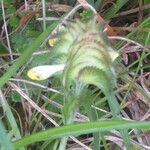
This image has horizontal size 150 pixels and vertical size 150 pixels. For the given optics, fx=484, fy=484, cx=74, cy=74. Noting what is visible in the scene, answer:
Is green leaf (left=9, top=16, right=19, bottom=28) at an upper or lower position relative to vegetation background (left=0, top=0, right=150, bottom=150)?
upper

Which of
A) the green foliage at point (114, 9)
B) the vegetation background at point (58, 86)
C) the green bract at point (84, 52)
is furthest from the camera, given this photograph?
the green foliage at point (114, 9)

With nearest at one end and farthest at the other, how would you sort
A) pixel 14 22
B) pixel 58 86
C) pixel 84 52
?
1. pixel 84 52
2. pixel 58 86
3. pixel 14 22

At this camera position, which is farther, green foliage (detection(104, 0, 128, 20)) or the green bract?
green foliage (detection(104, 0, 128, 20))

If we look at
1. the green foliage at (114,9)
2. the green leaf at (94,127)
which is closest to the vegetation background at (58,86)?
the green foliage at (114,9)

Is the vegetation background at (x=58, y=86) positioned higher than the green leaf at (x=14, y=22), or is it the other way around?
the green leaf at (x=14, y=22)

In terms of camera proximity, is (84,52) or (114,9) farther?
(114,9)

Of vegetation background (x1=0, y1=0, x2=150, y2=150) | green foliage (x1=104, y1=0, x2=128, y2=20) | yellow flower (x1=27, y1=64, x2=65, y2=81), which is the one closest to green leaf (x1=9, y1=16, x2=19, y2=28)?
vegetation background (x1=0, y1=0, x2=150, y2=150)

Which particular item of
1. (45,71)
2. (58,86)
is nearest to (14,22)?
(58,86)

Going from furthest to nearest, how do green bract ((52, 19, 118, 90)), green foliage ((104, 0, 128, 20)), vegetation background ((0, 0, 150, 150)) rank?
1. green foliage ((104, 0, 128, 20))
2. vegetation background ((0, 0, 150, 150))
3. green bract ((52, 19, 118, 90))

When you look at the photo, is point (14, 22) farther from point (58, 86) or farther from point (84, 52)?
point (84, 52)

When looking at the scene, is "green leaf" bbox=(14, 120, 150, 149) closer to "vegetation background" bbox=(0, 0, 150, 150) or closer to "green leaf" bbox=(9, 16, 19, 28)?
"vegetation background" bbox=(0, 0, 150, 150)

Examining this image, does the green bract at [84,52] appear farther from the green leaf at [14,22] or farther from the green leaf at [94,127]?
the green leaf at [14,22]

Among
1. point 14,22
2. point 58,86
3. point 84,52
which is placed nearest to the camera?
point 84,52

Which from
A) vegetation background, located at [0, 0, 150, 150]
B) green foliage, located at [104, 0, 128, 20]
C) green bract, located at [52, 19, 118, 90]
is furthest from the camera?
green foliage, located at [104, 0, 128, 20]
